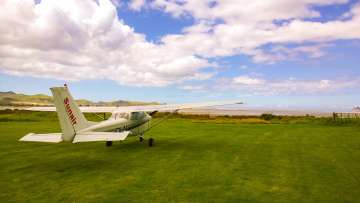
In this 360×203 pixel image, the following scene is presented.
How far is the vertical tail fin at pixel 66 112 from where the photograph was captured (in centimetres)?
1248

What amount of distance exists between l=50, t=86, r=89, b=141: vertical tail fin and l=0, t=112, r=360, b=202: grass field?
1246 mm

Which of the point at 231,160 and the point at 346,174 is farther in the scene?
the point at 231,160

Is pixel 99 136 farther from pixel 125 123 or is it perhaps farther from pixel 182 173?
pixel 125 123

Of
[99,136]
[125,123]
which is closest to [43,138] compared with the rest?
[99,136]

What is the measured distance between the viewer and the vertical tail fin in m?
12.5

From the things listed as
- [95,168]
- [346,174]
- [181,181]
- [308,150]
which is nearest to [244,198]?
[181,181]

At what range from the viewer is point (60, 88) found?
41.3 feet

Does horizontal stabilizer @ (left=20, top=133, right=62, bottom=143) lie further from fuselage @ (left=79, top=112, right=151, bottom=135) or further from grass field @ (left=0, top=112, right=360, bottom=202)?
fuselage @ (left=79, top=112, right=151, bottom=135)

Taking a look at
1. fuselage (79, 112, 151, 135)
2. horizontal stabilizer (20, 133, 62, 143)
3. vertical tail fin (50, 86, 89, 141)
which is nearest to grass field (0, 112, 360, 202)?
horizontal stabilizer (20, 133, 62, 143)

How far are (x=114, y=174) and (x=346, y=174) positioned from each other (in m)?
7.32

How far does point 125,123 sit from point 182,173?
7.07 meters

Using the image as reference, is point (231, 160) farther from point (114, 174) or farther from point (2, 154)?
point (2, 154)

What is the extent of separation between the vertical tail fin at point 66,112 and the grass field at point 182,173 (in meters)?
1.25

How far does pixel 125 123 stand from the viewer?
17156 mm
